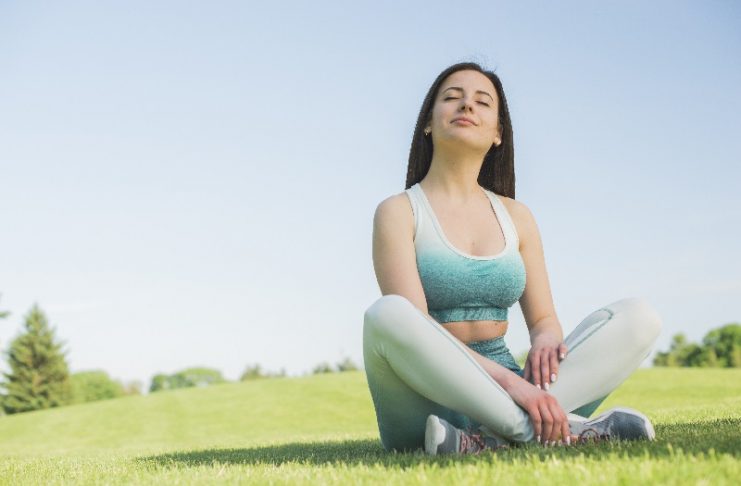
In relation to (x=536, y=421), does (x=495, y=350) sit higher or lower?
higher

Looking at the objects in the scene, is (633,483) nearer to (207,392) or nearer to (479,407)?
(479,407)

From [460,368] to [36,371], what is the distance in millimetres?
72582

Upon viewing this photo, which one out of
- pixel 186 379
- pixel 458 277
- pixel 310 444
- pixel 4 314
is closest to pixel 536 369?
pixel 458 277

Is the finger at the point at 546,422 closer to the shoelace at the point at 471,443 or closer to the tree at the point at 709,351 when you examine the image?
the shoelace at the point at 471,443

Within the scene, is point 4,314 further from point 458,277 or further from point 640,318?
point 640,318

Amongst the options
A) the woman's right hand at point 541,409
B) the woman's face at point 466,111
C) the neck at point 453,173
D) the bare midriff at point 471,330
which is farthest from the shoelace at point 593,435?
the woman's face at point 466,111

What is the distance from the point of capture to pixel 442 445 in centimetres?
380

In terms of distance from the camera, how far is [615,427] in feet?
13.1

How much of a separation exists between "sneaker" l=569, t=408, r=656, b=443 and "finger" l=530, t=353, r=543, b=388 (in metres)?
0.32

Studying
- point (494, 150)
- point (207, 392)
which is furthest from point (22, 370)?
point (494, 150)

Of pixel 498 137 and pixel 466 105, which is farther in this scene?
pixel 498 137

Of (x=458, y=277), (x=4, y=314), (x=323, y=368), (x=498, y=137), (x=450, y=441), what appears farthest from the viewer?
(x=323, y=368)

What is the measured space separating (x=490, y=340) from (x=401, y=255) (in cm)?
83

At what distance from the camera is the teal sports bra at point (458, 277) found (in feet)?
14.4
